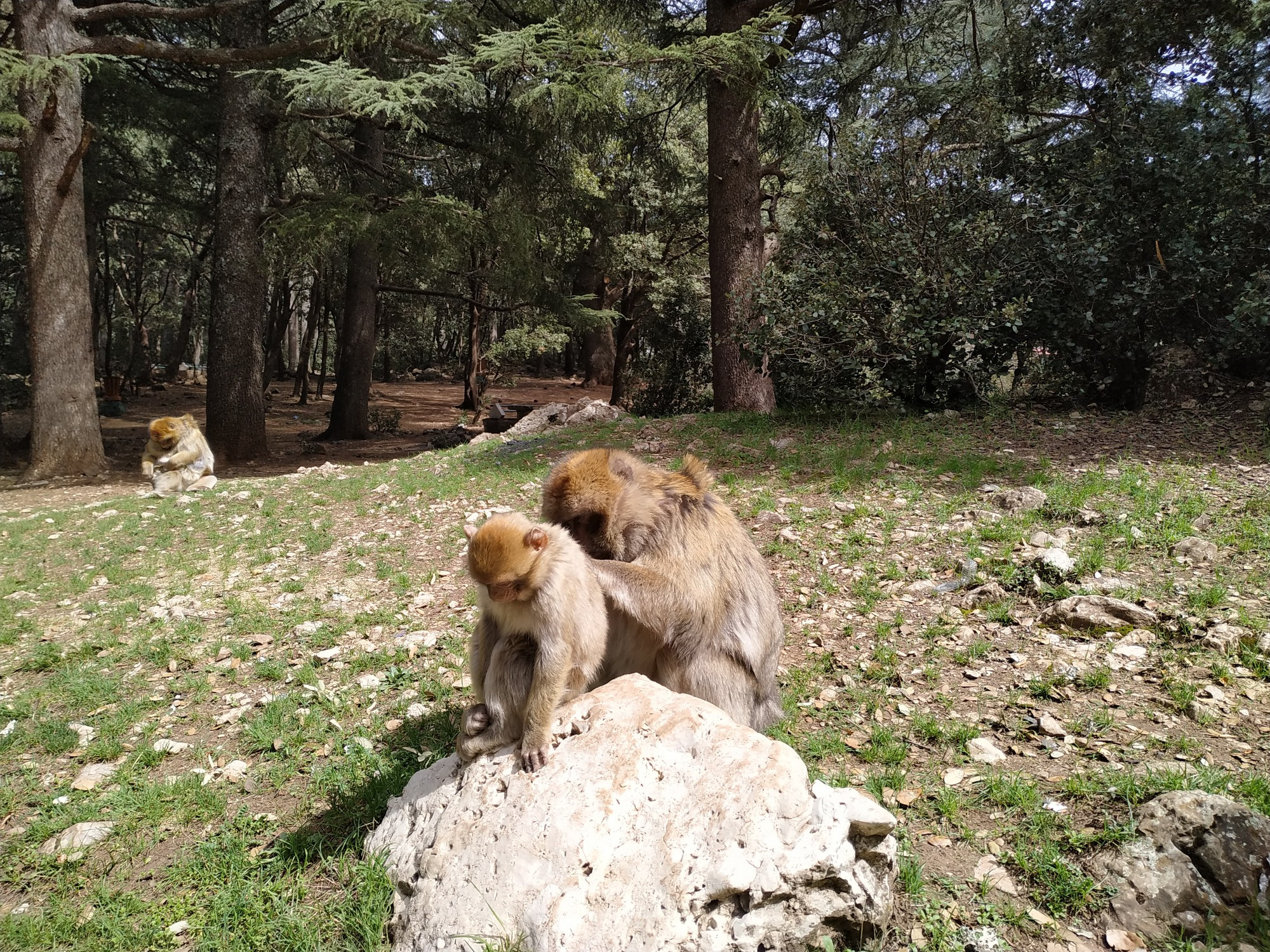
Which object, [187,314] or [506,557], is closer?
[506,557]

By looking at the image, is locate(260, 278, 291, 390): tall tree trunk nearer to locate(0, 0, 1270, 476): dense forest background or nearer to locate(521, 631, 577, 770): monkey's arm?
locate(0, 0, 1270, 476): dense forest background

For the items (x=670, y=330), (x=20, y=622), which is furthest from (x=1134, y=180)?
(x=20, y=622)

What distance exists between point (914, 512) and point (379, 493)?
6.30m

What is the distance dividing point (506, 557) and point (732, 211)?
969cm

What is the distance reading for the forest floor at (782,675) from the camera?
133 inches

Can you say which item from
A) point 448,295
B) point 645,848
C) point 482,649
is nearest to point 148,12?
point 448,295

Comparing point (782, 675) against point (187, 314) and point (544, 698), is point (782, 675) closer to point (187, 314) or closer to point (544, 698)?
point (544, 698)

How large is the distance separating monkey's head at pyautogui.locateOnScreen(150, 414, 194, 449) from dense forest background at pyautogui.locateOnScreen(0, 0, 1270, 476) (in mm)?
3439

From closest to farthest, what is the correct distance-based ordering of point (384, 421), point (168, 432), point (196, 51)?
1. point (168, 432)
2. point (196, 51)
3. point (384, 421)

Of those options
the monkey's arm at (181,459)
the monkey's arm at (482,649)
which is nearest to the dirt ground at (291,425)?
the monkey's arm at (181,459)

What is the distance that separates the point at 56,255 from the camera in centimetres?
1221

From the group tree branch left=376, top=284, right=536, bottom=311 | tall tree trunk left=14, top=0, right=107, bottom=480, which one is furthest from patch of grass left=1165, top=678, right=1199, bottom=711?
tall tree trunk left=14, top=0, right=107, bottom=480

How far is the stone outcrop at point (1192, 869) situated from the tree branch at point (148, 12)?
14.4 meters

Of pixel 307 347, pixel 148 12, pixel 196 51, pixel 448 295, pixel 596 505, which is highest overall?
pixel 148 12
